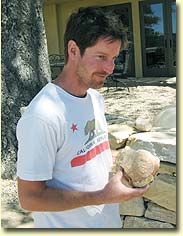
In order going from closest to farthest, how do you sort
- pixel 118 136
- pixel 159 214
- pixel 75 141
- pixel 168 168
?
1. pixel 75 141
2. pixel 168 168
3. pixel 159 214
4. pixel 118 136

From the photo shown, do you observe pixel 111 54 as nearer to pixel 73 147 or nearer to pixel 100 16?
pixel 100 16

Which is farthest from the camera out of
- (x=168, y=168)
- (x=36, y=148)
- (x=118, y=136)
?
(x=118, y=136)

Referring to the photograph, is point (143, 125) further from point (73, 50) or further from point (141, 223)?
point (73, 50)

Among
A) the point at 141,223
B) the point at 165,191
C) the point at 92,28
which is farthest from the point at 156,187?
the point at 92,28

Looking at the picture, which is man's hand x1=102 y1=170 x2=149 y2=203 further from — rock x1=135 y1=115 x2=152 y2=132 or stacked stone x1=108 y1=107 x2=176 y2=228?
rock x1=135 y1=115 x2=152 y2=132

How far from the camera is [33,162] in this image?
4.43 feet

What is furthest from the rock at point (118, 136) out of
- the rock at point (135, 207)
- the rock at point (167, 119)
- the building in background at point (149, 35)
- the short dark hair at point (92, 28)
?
the building in background at point (149, 35)

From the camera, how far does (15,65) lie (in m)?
4.23

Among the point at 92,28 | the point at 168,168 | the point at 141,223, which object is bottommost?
the point at 141,223

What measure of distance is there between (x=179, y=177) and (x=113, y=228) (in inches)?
39.7

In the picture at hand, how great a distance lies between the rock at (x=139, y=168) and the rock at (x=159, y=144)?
888mm

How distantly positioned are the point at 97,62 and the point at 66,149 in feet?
1.08

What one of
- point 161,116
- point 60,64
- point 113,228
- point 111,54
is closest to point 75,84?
point 111,54

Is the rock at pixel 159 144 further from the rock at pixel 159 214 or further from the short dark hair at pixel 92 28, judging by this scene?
the short dark hair at pixel 92 28
